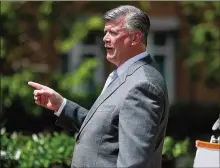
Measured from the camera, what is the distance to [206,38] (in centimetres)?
1097

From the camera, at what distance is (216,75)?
36.8 feet

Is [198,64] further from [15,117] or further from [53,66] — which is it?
[53,66]

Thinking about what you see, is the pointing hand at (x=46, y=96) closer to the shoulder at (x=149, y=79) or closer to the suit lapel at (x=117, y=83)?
the suit lapel at (x=117, y=83)

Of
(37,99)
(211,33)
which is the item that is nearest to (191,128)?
(211,33)

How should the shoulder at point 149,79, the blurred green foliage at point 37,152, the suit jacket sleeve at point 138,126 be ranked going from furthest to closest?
the blurred green foliage at point 37,152
the shoulder at point 149,79
the suit jacket sleeve at point 138,126

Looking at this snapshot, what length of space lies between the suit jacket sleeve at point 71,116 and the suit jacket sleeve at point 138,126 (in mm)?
787

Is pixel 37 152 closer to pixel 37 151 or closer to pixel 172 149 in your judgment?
pixel 37 151

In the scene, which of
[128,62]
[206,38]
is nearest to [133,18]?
[128,62]

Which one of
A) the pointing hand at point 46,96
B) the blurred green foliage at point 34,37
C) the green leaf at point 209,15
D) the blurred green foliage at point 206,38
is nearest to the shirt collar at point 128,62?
the pointing hand at point 46,96

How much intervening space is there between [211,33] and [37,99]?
711cm

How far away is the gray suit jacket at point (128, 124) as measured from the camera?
3.47 meters

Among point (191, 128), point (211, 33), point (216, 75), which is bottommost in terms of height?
point (191, 128)

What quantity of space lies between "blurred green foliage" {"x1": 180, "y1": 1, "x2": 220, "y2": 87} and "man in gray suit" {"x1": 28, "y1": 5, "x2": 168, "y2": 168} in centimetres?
696

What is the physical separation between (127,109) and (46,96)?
791mm
